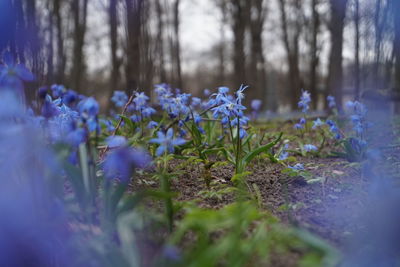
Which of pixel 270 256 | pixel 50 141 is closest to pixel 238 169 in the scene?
pixel 270 256

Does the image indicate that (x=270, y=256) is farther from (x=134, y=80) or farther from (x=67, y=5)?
(x=67, y=5)

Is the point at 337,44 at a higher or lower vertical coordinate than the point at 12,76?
higher

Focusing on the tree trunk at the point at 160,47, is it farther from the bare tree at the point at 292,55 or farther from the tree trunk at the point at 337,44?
the bare tree at the point at 292,55

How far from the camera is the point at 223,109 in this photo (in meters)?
2.20

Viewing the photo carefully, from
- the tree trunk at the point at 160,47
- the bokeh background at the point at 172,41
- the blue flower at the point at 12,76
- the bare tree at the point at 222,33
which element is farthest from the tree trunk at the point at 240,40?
the blue flower at the point at 12,76

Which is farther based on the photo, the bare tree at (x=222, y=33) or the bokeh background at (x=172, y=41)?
the bare tree at (x=222, y=33)

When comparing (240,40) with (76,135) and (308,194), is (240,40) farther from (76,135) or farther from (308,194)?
(76,135)

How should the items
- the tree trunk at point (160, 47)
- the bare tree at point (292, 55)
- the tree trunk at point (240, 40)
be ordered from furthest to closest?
the bare tree at point (292, 55) → the tree trunk at point (240, 40) → the tree trunk at point (160, 47)

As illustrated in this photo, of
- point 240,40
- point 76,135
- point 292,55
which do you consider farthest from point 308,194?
point 292,55

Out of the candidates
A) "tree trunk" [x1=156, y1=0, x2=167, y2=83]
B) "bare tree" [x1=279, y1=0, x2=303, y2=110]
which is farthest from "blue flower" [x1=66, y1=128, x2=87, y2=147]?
"bare tree" [x1=279, y1=0, x2=303, y2=110]

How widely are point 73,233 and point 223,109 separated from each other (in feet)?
4.00

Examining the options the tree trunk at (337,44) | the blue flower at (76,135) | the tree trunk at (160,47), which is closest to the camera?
the blue flower at (76,135)

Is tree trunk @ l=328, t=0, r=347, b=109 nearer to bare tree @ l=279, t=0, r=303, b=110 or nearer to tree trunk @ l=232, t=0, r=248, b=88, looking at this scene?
tree trunk @ l=232, t=0, r=248, b=88

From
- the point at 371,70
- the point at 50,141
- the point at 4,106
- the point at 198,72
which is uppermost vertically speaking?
the point at 198,72
